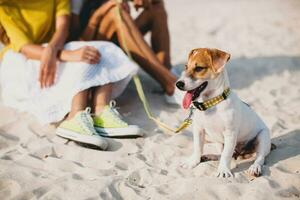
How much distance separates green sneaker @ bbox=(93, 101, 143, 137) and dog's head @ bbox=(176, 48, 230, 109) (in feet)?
2.92

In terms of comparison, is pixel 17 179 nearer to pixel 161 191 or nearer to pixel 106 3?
pixel 161 191

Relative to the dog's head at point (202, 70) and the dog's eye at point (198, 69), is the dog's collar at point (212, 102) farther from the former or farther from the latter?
the dog's eye at point (198, 69)

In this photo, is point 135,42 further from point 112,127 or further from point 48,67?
point 112,127

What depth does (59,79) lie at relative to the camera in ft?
12.7


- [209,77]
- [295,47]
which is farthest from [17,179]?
[295,47]

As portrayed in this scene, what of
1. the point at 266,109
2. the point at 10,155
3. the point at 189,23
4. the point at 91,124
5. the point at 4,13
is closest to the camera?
the point at 10,155

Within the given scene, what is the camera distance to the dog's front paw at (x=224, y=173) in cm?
283

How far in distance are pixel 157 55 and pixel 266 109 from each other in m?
1.34

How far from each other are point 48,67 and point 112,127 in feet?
2.61

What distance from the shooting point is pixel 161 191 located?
8.98ft

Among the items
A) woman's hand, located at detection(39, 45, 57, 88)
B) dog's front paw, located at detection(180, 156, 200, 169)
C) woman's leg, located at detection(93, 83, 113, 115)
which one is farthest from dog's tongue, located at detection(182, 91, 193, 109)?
woman's hand, located at detection(39, 45, 57, 88)

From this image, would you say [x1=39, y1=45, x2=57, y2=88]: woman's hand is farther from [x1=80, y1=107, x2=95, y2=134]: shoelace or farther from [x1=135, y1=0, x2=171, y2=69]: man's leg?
[x1=135, y1=0, x2=171, y2=69]: man's leg

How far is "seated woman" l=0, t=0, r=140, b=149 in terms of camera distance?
365cm

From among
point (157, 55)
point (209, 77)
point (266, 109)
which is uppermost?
point (209, 77)
